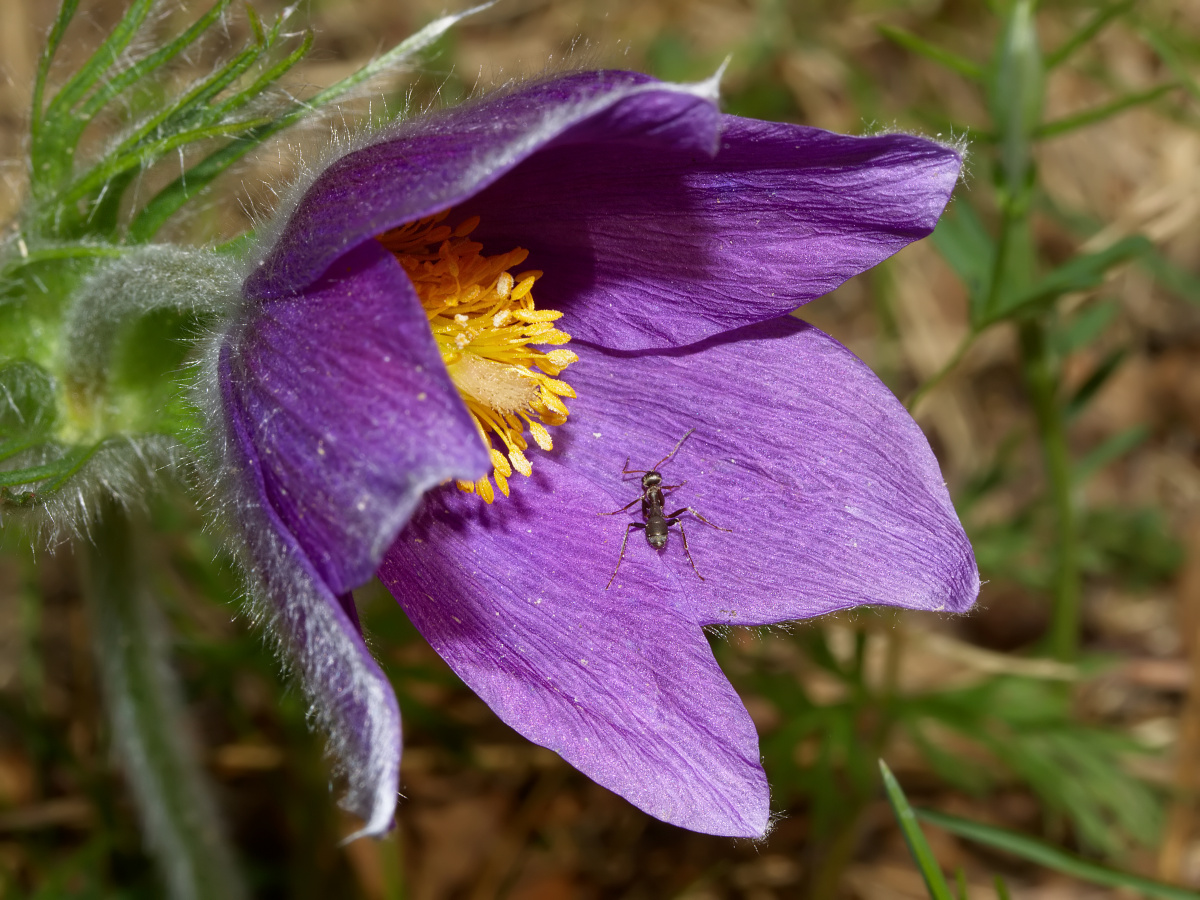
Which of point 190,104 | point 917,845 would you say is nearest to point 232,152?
point 190,104

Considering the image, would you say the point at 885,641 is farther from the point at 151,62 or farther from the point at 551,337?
the point at 151,62

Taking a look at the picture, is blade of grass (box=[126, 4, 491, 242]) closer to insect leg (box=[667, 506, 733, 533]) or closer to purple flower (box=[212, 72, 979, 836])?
purple flower (box=[212, 72, 979, 836])

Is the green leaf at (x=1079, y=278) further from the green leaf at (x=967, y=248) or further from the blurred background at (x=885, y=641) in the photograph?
the green leaf at (x=967, y=248)

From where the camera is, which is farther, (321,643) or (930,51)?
(930,51)

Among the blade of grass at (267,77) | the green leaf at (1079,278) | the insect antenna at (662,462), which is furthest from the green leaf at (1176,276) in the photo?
the blade of grass at (267,77)

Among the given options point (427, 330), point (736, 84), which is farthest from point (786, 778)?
point (736, 84)
